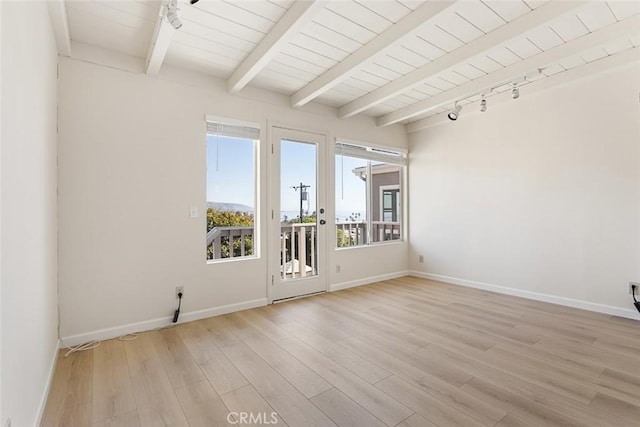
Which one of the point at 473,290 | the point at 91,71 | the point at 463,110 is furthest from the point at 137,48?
the point at 473,290

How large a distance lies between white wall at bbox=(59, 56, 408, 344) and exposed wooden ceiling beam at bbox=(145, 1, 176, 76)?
0.72ft

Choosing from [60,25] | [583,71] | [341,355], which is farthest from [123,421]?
[583,71]

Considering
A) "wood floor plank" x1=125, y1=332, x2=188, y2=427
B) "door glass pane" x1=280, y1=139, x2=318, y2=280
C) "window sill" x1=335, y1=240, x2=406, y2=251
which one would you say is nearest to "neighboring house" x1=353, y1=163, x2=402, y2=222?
"window sill" x1=335, y1=240, x2=406, y2=251

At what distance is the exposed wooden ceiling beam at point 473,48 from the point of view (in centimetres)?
215

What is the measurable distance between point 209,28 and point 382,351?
2866 millimetres

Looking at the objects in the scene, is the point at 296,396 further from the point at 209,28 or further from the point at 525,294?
the point at 525,294

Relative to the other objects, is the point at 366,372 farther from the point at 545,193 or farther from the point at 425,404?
the point at 545,193

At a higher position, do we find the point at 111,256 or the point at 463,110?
the point at 463,110

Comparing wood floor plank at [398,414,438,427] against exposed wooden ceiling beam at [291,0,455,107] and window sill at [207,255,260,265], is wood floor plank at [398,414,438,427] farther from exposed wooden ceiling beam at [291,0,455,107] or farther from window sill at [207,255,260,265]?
exposed wooden ceiling beam at [291,0,455,107]

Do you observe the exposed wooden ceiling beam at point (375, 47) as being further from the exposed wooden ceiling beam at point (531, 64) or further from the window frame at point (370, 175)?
the exposed wooden ceiling beam at point (531, 64)

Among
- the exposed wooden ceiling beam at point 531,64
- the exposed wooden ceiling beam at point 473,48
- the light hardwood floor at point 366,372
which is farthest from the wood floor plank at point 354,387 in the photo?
the exposed wooden ceiling beam at point 531,64

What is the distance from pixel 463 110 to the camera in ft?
14.0

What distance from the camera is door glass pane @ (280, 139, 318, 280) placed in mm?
3799
